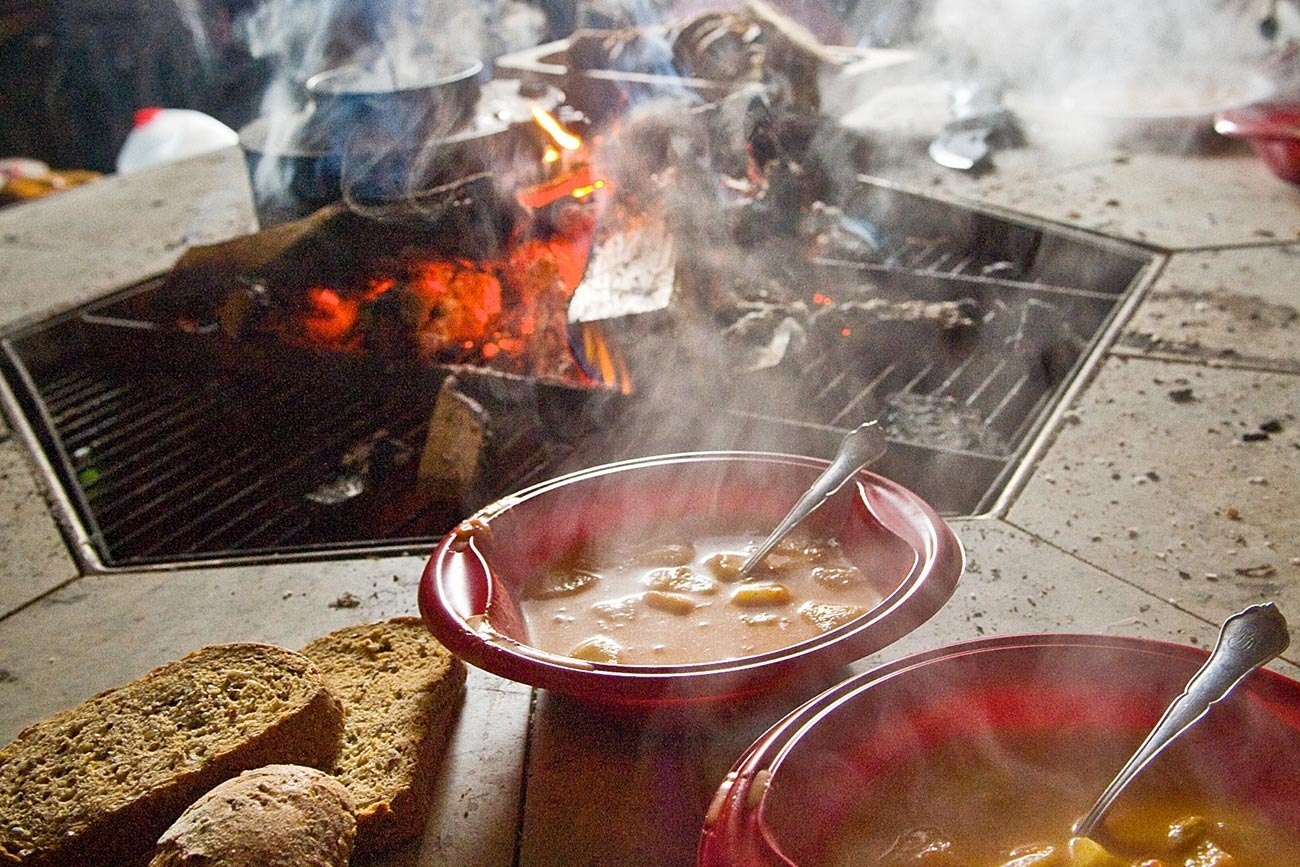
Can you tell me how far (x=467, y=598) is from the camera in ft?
5.40

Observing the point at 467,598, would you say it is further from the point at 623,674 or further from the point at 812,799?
the point at 812,799

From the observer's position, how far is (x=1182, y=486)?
7.89 feet

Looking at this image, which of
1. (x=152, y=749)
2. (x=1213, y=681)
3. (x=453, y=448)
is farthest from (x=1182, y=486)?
(x=152, y=749)

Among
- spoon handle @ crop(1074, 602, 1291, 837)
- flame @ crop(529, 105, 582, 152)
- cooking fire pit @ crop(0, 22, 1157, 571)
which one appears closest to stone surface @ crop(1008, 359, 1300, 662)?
cooking fire pit @ crop(0, 22, 1157, 571)

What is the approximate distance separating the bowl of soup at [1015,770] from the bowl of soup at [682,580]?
0.19m

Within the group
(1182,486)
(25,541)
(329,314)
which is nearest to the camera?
(1182,486)

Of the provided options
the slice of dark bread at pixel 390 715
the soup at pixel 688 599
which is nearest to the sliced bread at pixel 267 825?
the slice of dark bread at pixel 390 715

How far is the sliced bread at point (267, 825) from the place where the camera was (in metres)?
1.29

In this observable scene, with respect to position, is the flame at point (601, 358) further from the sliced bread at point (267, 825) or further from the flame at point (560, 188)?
the sliced bread at point (267, 825)

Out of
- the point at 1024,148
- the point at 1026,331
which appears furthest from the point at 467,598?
the point at 1024,148

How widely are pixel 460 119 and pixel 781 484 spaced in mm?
2267

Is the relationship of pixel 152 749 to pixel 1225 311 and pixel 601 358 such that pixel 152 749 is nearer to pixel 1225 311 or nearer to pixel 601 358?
pixel 601 358

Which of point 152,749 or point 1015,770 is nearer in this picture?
point 1015,770

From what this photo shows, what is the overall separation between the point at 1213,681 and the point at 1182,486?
4.17ft
